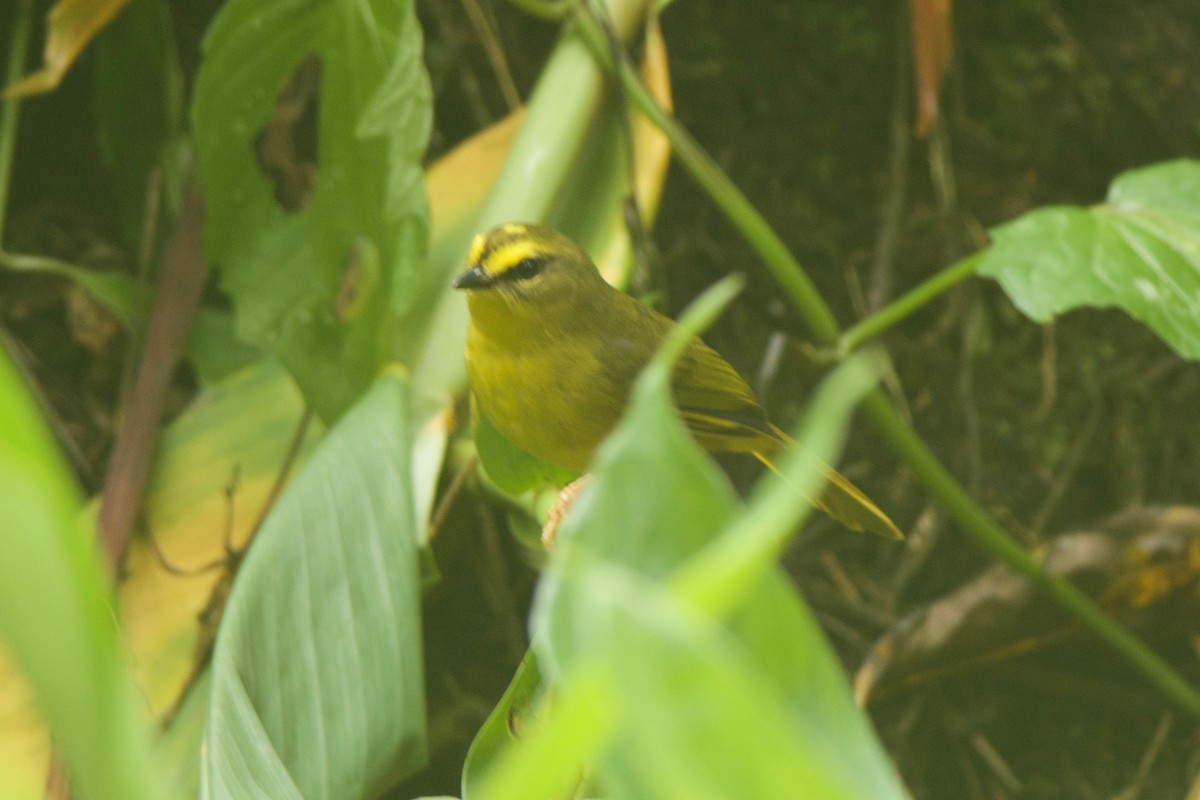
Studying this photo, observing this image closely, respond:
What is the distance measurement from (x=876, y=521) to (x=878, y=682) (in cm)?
28

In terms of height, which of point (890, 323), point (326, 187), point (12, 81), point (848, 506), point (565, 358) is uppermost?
point (12, 81)

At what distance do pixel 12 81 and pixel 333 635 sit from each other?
1216 millimetres

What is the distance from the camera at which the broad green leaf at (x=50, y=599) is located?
307 millimetres

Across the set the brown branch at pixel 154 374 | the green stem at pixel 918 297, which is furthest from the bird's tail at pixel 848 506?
the brown branch at pixel 154 374

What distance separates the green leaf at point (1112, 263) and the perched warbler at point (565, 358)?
1.24 feet

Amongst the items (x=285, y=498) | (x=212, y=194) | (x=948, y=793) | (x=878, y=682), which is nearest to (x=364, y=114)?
(x=212, y=194)

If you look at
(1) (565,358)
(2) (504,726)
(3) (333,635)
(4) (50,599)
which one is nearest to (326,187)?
(1) (565,358)

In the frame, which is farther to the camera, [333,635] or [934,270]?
[934,270]

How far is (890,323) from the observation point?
1809mm

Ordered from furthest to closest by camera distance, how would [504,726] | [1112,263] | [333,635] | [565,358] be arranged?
1. [565,358]
2. [1112,263]
3. [333,635]
4. [504,726]

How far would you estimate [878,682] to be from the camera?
1.98 metres

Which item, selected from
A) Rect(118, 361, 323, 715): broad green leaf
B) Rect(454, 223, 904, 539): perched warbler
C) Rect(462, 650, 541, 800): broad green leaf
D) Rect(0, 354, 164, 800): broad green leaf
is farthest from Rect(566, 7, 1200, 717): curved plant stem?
Rect(0, 354, 164, 800): broad green leaf

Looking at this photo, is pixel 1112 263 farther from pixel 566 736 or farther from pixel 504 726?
pixel 566 736

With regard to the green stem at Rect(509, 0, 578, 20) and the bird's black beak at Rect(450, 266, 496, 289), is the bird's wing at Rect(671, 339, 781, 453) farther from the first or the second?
the green stem at Rect(509, 0, 578, 20)
